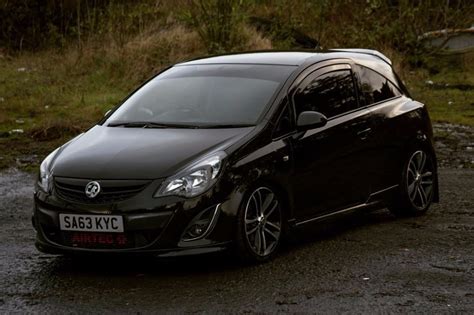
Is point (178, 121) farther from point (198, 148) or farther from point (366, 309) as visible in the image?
point (366, 309)

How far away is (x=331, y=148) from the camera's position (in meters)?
7.86

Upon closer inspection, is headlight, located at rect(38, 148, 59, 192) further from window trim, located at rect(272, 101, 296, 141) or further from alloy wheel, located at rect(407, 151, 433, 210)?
alloy wheel, located at rect(407, 151, 433, 210)

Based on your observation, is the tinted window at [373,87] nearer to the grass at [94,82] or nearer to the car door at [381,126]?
the car door at [381,126]

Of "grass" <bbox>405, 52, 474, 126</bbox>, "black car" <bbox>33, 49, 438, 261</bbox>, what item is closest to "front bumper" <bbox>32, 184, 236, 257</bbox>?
"black car" <bbox>33, 49, 438, 261</bbox>

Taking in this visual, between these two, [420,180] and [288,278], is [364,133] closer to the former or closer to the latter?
[420,180]

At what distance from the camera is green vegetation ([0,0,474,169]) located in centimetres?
1756

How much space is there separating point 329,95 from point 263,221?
1472mm

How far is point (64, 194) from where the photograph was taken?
694 centimetres

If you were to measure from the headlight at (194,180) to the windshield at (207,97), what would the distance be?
0.68 meters

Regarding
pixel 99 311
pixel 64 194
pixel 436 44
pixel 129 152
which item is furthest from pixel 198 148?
pixel 436 44

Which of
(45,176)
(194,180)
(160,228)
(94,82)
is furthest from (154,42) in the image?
(160,228)

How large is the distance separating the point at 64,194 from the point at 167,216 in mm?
758

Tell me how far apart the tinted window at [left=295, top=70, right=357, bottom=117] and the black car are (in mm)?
11

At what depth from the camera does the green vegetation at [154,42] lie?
17.6 meters
